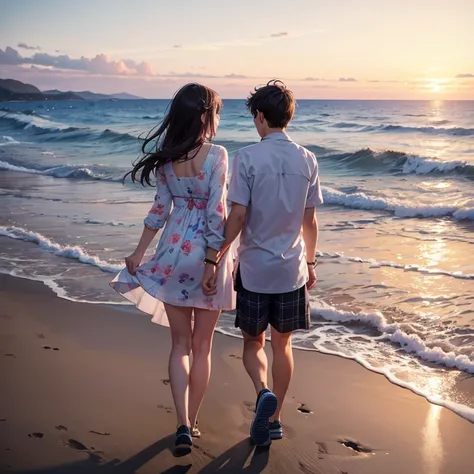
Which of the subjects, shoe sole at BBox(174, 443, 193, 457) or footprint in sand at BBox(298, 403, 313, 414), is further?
footprint in sand at BBox(298, 403, 313, 414)

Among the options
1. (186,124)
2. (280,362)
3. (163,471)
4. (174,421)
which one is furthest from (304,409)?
(186,124)

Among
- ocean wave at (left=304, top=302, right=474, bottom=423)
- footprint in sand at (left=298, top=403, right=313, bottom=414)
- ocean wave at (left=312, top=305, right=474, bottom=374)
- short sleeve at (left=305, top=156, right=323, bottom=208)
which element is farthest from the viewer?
ocean wave at (left=312, top=305, right=474, bottom=374)

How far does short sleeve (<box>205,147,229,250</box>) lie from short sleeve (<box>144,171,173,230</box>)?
0.24 m

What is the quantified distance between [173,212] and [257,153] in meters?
0.51

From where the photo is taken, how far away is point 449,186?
1594 cm

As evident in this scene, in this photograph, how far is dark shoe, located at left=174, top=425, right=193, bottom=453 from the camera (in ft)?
10.8

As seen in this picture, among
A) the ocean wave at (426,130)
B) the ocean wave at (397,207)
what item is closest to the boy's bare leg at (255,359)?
the ocean wave at (397,207)

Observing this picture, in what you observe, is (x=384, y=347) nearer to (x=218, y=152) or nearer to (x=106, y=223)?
(x=218, y=152)

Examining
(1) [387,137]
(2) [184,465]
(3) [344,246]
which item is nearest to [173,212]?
(2) [184,465]

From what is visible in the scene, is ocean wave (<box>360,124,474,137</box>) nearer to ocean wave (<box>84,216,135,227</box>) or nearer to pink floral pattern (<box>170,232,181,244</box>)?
ocean wave (<box>84,216,135,227</box>)

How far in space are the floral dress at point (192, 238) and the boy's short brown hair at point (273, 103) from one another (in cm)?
25

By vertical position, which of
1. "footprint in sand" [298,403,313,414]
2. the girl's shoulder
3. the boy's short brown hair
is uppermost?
the boy's short brown hair

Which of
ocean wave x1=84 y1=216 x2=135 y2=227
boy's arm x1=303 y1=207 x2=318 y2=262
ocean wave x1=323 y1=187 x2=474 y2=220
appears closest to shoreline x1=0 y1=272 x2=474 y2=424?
boy's arm x1=303 y1=207 x2=318 y2=262

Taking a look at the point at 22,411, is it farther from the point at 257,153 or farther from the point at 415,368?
the point at 415,368
